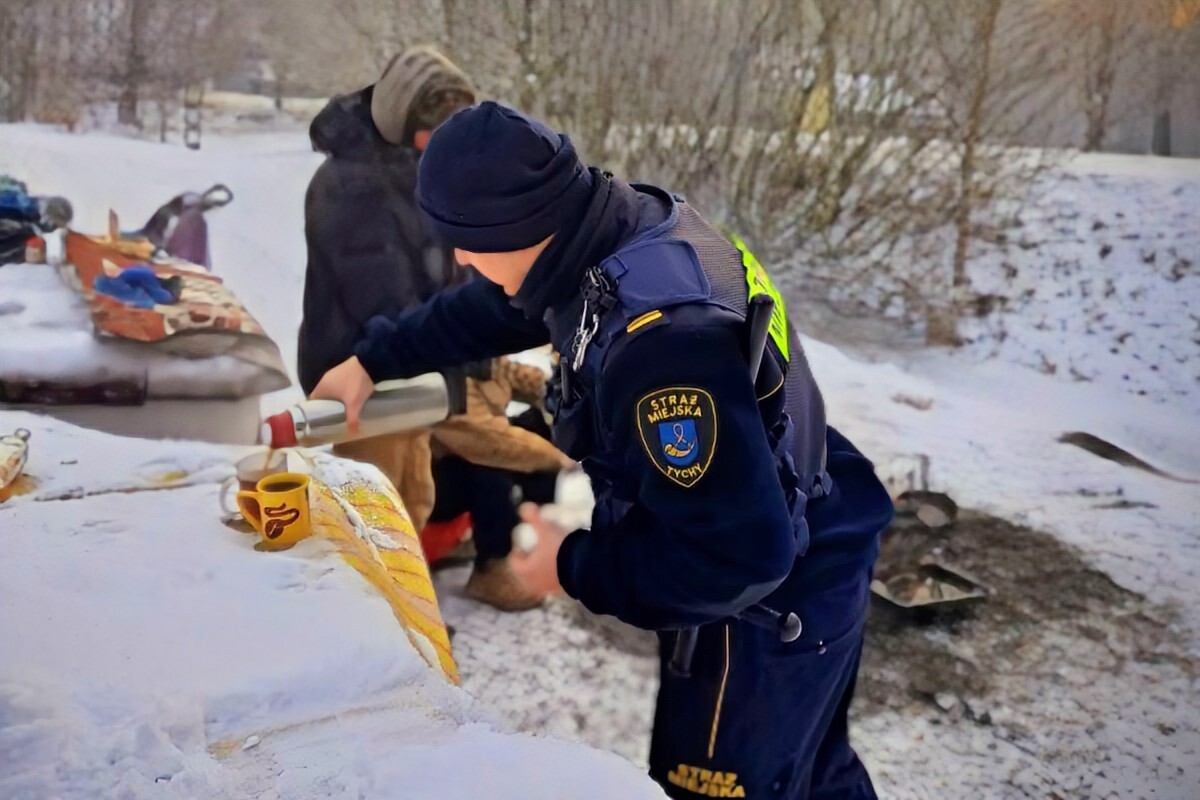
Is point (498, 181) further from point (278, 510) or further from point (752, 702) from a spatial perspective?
point (752, 702)

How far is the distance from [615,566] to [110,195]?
112 inches

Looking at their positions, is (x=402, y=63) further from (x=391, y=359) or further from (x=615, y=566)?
(x=615, y=566)

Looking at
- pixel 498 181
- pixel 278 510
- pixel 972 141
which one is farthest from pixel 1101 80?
pixel 278 510

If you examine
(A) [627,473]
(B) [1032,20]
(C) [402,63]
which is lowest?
(A) [627,473]

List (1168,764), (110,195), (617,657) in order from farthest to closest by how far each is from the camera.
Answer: (110,195)
(617,657)
(1168,764)

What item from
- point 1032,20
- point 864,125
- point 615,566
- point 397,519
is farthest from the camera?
point 864,125

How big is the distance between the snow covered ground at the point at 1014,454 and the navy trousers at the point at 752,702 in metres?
0.32

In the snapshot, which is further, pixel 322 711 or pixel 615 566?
pixel 615 566

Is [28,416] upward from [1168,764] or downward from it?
upward

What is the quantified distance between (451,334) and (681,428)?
0.77m

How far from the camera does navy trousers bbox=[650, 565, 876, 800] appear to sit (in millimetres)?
1471

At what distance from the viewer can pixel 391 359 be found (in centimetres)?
181

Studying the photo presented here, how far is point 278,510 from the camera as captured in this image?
1.43 meters

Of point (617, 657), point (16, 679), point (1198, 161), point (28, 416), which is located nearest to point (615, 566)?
point (16, 679)
